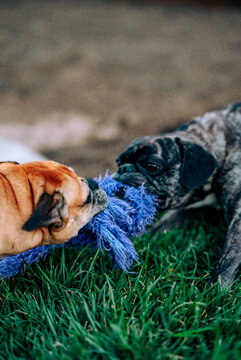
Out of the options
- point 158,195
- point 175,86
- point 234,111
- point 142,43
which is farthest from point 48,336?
point 142,43

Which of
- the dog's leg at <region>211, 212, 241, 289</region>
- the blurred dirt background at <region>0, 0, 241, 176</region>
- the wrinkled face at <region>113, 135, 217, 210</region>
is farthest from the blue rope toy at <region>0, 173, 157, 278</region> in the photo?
the blurred dirt background at <region>0, 0, 241, 176</region>

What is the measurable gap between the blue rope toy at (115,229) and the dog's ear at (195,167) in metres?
0.36

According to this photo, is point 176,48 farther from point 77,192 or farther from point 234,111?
point 77,192

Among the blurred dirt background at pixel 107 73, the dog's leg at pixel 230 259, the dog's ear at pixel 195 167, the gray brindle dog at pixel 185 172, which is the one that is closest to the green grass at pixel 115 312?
the dog's leg at pixel 230 259

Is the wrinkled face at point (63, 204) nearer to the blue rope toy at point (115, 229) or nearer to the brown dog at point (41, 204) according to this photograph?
the brown dog at point (41, 204)

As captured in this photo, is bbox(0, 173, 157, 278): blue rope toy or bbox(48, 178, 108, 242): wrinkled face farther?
bbox(0, 173, 157, 278): blue rope toy

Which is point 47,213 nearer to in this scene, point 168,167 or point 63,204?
point 63,204

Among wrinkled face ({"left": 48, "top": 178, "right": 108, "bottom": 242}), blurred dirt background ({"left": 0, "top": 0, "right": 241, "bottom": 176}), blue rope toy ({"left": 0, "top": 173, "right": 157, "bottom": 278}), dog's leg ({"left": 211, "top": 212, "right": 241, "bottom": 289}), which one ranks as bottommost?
dog's leg ({"left": 211, "top": 212, "right": 241, "bottom": 289})

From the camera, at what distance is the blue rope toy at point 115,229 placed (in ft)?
7.61

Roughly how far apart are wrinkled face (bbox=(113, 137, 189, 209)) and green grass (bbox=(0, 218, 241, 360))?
1.57 ft

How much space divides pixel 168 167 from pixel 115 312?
1.26 metres

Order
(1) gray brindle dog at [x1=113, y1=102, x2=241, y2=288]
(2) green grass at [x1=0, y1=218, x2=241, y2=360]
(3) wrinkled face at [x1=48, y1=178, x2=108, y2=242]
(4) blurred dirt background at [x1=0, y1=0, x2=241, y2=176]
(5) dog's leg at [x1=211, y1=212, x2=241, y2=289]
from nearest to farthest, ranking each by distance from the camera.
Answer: (2) green grass at [x1=0, y1=218, x2=241, y2=360], (3) wrinkled face at [x1=48, y1=178, x2=108, y2=242], (5) dog's leg at [x1=211, y1=212, x2=241, y2=289], (1) gray brindle dog at [x1=113, y1=102, x2=241, y2=288], (4) blurred dirt background at [x1=0, y1=0, x2=241, y2=176]

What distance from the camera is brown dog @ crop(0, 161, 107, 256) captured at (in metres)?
2.01

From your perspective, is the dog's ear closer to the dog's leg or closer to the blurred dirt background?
the dog's leg
